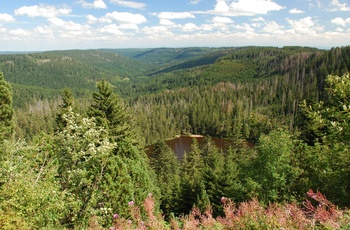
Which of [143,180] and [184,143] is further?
[184,143]

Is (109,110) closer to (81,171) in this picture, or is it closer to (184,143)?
(81,171)

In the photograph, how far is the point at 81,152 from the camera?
423 inches

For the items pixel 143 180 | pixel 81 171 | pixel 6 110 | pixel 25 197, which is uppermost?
pixel 25 197

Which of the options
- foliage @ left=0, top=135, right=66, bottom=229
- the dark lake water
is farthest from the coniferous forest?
the dark lake water

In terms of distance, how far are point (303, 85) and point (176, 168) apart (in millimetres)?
122666

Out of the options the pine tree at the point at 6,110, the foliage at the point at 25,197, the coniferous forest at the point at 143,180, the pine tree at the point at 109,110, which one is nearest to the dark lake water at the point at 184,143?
the coniferous forest at the point at 143,180

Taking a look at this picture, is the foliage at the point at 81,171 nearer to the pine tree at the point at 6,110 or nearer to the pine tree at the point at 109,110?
the pine tree at the point at 109,110

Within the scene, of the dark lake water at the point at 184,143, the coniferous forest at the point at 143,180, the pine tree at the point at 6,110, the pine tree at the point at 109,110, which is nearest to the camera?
the coniferous forest at the point at 143,180

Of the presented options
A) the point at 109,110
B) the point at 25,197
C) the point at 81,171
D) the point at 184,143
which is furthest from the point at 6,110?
the point at 184,143

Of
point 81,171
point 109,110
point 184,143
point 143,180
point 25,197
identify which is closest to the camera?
point 25,197

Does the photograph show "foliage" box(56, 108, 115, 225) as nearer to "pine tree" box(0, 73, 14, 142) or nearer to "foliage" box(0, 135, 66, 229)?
"foliage" box(0, 135, 66, 229)

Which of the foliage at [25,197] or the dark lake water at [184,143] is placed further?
the dark lake water at [184,143]

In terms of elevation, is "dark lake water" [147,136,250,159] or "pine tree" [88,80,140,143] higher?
"pine tree" [88,80,140,143]

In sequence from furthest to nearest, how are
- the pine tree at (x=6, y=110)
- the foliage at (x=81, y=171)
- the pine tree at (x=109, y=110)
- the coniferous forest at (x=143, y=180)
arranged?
1. the pine tree at (x=6, y=110)
2. the pine tree at (x=109, y=110)
3. the foliage at (x=81, y=171)
4. the coniferous forest at (x=143, y=180)
